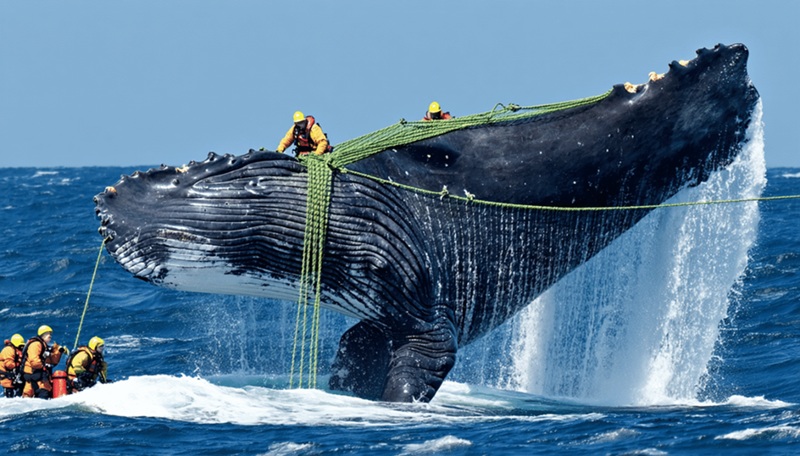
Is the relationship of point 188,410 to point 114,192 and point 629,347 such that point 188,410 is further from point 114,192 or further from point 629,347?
point 629,347

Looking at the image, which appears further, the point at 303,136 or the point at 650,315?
the point at 650,315

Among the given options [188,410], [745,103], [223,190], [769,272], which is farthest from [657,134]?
[769,272]

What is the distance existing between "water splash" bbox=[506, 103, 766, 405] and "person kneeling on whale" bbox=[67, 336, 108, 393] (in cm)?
537

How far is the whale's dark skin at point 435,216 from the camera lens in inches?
599

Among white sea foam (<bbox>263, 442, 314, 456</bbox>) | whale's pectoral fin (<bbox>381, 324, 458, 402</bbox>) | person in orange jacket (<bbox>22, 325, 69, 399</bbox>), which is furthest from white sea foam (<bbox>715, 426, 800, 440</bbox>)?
person in orange jacket (<bbox>22, 325, 69, 399</bbox>)

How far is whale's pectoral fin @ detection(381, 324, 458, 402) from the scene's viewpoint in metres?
15.8

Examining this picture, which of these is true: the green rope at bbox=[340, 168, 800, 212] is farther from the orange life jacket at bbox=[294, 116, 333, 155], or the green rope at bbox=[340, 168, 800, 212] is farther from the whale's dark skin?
the orange life jacket at bbox=[294, 116, 333, 155]

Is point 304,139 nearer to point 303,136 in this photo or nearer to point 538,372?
point 303,136

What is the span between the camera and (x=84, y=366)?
1777 cm

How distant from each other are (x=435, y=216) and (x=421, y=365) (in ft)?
5.44

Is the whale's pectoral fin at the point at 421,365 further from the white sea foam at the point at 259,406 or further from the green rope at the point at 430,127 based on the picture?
the green rope at the point at 430,127

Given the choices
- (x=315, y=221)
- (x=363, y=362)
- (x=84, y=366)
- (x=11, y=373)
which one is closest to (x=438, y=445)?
(x=315, y=221)

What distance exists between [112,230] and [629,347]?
7.10 meters

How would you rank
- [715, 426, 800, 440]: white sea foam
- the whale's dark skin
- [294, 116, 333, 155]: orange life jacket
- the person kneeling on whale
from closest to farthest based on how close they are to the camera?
[715, 426, 800, 440]: white sea foam, the whale's dark skin, [294, 116, 333, 155]: orange life jacket, the person kneeling on whale
